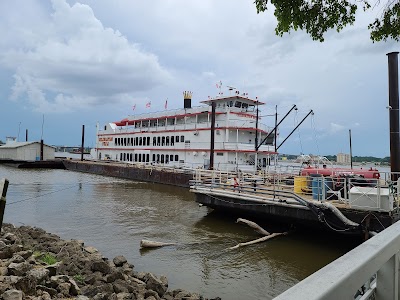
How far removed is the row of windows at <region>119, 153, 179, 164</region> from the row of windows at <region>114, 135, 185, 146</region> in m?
1.27

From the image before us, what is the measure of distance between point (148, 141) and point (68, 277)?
32627mm

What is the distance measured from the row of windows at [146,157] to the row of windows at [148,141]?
1267 millimetres

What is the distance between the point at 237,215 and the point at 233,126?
14727 millimetres

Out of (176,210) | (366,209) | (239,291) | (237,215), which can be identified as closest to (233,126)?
(176,210)

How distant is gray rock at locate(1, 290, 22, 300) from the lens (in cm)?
441

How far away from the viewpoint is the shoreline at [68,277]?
16.7 feet

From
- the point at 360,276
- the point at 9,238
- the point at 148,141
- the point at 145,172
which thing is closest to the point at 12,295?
the point at 360,276

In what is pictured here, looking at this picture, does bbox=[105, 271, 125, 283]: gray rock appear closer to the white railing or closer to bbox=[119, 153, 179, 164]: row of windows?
the white railing

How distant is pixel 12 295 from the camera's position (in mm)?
4469

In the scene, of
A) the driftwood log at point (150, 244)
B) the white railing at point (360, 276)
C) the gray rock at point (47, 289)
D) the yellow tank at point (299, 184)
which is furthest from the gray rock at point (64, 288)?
the yellow tank at point (299, 184)

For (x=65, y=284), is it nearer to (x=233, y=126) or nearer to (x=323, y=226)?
(x=323, y=226)

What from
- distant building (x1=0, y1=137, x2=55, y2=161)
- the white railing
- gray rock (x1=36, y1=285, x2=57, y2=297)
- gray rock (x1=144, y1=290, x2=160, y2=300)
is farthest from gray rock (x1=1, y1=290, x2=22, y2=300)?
distant building (x1=0, y1=137, x2=55, y2=161)

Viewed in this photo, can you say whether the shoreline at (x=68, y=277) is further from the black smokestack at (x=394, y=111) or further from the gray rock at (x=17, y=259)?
the black smokestack at (x=394, y=111)

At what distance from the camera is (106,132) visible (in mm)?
47156
